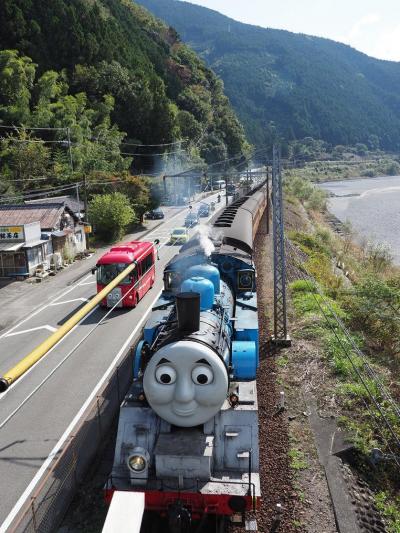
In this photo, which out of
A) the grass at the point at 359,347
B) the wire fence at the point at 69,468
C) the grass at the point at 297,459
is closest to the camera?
the wire fence at the point at 69,468

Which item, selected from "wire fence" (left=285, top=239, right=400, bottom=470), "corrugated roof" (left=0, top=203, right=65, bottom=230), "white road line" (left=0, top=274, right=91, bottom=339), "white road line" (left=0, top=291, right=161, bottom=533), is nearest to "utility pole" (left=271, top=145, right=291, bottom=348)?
"wire fence" (left=285, top=239, right=400, bottom=470)

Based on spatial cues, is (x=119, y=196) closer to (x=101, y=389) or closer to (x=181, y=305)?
(x=101, y=389)

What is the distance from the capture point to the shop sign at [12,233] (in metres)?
27.1

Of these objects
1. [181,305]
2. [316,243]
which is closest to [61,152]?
[316,243]

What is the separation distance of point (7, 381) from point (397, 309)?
16.8m

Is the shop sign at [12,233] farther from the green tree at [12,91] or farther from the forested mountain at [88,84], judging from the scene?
the green tree at [12,91]

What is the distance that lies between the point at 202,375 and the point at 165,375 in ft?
2.00

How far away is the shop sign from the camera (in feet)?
89.0

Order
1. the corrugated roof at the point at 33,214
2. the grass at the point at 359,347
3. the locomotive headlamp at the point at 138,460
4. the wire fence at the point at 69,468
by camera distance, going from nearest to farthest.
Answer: the locomotive headlamp at the point at 138,460
the wire fence at the point at 69,468
the grass at the point at 359,347
the corrugated roof at the point at 33,214

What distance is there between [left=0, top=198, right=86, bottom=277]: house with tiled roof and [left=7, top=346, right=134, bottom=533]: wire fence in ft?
53.8

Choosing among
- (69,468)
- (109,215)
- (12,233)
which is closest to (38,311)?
(12,233)

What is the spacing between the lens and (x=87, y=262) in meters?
32.6

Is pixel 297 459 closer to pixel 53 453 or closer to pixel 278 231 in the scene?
pixel 53 453

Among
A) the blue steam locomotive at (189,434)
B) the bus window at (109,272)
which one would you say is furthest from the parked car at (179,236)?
the blue steam locomotive at (189,434)
